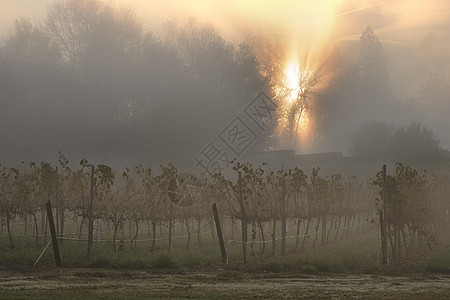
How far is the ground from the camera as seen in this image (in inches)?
517

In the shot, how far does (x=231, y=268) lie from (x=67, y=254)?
5.77m

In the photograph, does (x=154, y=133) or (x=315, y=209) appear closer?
(x=315, y=209)

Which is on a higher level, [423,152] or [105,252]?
[423,152]

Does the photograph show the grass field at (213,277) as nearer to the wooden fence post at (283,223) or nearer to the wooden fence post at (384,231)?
the wooden fence post at (384,231)

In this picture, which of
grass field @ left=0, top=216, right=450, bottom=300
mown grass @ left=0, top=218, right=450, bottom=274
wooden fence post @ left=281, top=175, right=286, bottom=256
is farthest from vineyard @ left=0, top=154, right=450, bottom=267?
grass field @ left=0, top=216, right=450, bottom=300

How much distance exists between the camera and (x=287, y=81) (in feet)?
229

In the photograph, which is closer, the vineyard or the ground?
the ground

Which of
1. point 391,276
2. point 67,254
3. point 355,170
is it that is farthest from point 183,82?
point 391,276

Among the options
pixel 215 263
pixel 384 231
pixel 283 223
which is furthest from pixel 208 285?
pixel 384 231

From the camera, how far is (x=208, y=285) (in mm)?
14953

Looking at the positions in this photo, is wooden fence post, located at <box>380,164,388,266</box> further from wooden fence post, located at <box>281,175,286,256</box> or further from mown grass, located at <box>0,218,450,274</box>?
wooden fence post, located at <box>281,175,286,256</box>

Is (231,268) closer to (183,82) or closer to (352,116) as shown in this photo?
(183,82)

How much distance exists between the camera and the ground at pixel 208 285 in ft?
43.1

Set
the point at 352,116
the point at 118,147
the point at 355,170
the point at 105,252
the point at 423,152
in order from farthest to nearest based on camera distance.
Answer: the point at 352,116 → the point at 423,152 → the point at 355,170 → the point at 118,147 → the point at 105,252
